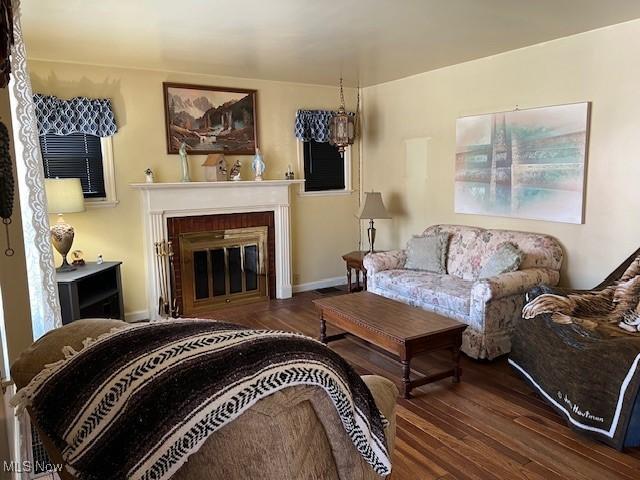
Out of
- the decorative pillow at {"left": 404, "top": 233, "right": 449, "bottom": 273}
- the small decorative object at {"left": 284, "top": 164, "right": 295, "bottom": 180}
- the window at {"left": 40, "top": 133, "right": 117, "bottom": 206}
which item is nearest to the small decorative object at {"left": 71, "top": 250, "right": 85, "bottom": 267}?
the window at {"left": 40, "top": 133, "right": 117, "bottom": 206}

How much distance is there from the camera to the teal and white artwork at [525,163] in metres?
3.78

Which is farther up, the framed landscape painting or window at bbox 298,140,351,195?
the framed landscape painting

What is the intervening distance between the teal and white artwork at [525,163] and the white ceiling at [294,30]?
0.63 metres

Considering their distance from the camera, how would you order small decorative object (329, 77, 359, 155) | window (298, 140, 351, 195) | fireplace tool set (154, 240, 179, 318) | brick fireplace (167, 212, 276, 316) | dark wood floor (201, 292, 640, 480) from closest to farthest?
dark wood floor (201, 292, 640, 480) < fireplace tool set (154, 240, 179, 318) < brick fireplace (167, 212, 276, 316) < small decorative object (329, 77, 359, 155) < window (298, 140, 351, 195)

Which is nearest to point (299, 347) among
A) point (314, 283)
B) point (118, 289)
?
point (118, 289)

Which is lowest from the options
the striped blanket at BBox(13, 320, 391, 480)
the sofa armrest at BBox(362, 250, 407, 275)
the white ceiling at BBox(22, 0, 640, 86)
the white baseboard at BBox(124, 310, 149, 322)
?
the white baseboard at BBox(124, 310, 149, 322)

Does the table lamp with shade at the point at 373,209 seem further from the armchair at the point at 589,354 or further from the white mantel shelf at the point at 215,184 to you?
the armchair at the point at 589,354

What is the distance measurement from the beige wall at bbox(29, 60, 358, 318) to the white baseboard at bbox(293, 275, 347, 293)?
373 millimetres

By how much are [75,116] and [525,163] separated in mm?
3985

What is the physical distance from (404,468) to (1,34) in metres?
2.32

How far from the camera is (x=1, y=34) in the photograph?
1005mm

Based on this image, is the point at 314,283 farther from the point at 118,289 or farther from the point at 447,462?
the point at 447,462

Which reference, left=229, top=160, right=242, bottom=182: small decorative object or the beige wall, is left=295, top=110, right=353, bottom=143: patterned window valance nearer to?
the beige wall

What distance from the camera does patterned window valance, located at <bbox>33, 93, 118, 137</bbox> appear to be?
160 inches
